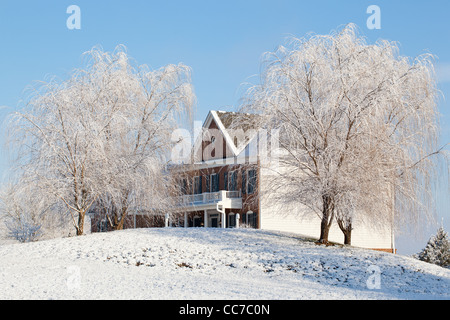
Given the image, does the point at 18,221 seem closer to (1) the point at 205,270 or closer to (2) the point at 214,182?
(2) the point at 214,182

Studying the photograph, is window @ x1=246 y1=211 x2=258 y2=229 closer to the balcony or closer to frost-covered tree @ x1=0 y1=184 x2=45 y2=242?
the balcony

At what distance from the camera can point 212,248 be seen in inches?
734

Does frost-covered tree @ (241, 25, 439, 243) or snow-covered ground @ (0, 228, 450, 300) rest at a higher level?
frost-covered tree @ (241, 25, 439, 243)

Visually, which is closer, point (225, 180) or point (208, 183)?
point (225, 180)

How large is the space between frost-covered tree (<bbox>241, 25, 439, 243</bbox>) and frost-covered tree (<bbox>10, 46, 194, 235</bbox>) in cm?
647

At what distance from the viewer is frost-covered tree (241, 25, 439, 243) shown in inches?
726

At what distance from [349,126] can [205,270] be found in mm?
7476

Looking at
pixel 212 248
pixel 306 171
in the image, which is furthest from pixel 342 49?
pixel 212 248

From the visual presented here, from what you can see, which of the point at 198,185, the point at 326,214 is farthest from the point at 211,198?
the point at 326,214

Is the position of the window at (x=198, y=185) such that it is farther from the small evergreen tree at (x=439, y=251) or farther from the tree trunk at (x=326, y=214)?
the small evergreen tree at (x=439, y=251)

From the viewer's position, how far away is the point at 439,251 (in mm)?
37969

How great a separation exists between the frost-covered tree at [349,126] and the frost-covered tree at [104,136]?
6.47m

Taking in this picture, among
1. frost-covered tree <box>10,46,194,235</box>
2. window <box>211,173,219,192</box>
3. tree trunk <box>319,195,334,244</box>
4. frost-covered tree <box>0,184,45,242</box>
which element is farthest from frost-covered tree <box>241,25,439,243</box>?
frost-covered tree <box>0,184,45,242</box>
